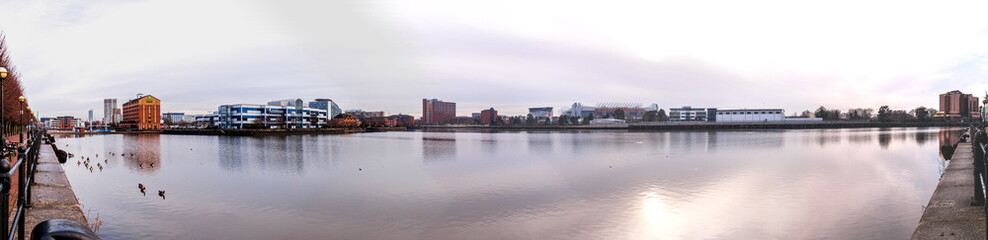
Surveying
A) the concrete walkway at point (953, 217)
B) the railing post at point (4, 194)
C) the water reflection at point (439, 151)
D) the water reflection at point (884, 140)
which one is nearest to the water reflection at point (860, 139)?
the water reflection at point (884, 140)

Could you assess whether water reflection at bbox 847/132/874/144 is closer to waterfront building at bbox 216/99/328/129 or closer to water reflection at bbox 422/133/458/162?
water reflection at bbox 422/133/458/162

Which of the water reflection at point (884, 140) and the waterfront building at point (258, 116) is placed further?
the waterfront building at point (258, 116)

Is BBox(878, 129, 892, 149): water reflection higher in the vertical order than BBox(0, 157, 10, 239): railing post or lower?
lower

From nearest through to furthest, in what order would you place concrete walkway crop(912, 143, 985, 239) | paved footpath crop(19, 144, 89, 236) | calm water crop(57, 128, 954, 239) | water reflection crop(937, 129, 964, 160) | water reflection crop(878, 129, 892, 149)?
concrete walkway crop(912, 143, 985, 239) → paved footpath crop(19, 144, 89, 236) → calm water crop(57, 128, 954, 239) → water reflection crop(937, 129, 964, 160) → water reflection crop(878, 129, 892, 149)

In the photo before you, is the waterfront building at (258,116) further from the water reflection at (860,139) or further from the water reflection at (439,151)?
the water reflection at (860,139)

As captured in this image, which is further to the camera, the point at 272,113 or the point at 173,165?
the point at 272,113

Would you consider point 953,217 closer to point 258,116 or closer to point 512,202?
point 512,202

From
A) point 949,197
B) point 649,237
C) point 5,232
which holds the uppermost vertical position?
point 5,232

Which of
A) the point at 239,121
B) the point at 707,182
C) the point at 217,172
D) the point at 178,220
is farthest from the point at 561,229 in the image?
the point at 239,121

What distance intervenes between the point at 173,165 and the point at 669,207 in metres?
39.0

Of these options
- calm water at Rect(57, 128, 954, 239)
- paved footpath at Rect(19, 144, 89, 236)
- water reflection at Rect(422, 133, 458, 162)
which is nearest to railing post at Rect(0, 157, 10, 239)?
paved footpath at Rect(19, 144, 89, 236)

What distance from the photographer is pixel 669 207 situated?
71.2 ft

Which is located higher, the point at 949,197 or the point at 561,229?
the point at 949,197

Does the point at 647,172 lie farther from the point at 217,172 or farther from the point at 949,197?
the point at 217,172
